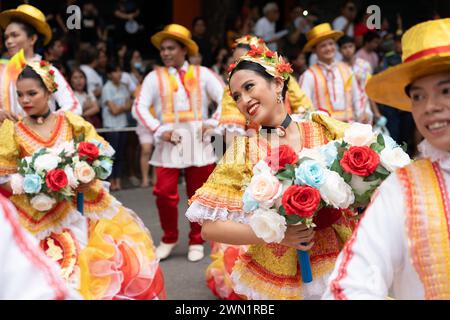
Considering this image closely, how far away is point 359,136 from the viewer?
296cm

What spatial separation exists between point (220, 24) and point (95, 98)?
4.15 m

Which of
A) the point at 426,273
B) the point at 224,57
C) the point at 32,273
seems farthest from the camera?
the point at 224,57

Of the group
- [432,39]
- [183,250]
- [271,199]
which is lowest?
[183,250]

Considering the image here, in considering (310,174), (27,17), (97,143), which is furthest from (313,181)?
(27,17)

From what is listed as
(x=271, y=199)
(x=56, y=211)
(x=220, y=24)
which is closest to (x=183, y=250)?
(x=56, y=211)

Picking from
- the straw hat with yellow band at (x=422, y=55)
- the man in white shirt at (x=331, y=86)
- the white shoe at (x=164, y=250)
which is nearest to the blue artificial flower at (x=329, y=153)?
the straw hat with yellow band at (x=422, y=55)

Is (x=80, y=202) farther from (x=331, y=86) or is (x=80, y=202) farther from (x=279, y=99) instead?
(x=331, y=86)

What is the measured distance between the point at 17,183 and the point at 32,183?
14 cm

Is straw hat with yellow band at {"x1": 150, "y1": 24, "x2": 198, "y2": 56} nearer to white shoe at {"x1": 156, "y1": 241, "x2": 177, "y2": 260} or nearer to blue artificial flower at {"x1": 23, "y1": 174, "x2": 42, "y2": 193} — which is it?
white shoe at {"x1": 156, "y1": 241, "x2": 177, "y2": 260}

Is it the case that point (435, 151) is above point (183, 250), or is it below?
above

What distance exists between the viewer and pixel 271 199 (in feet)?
8.97

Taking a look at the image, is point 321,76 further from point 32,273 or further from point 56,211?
point 32,273

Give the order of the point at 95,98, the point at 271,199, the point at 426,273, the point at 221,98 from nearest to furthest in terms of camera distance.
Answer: the point at 426,273
the point at 271,199
the point at 221,98
the point at 95,98

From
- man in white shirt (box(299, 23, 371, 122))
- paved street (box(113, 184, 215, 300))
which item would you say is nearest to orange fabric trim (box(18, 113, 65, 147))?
paved street (box(113, 184, 215, 300))
